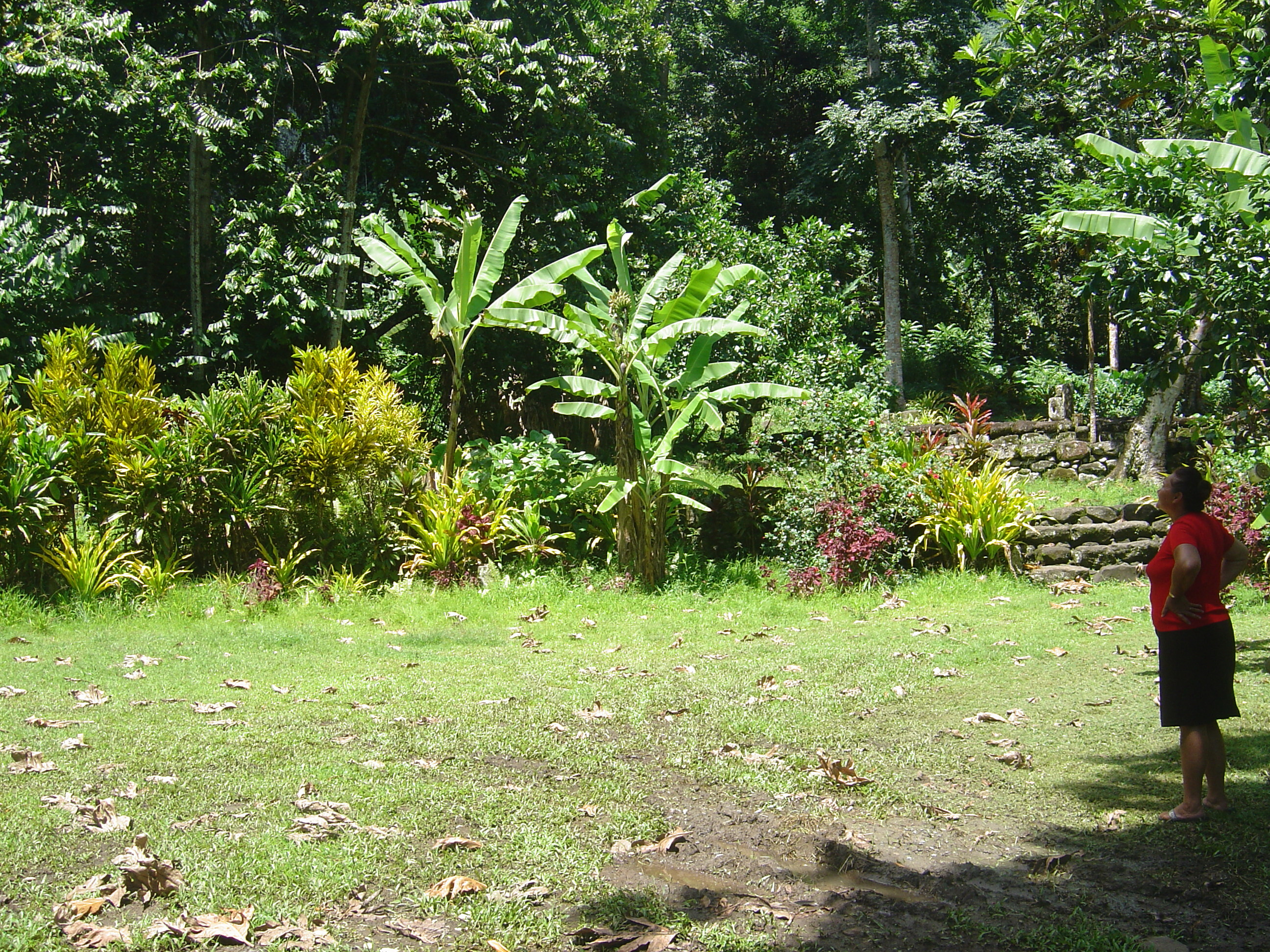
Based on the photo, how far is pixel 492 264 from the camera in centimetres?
1198

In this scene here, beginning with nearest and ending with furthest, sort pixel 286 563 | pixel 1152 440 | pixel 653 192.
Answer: pixel 286 563
pixel 653 192
pixel 1152 440

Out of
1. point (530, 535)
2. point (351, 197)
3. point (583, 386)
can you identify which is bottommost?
point (530, 535)

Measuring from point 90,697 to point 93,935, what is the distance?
3515 millimetres

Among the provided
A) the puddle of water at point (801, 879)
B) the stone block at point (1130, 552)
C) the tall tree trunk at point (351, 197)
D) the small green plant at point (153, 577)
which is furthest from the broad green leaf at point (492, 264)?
the puddle of water at point (801, 879)

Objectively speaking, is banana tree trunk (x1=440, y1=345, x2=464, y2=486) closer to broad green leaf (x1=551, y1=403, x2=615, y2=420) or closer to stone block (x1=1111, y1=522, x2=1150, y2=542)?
broad green leaf (x1=551, y1=403, x2=615, y2=420)

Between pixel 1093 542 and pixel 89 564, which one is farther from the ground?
pixel 89 564

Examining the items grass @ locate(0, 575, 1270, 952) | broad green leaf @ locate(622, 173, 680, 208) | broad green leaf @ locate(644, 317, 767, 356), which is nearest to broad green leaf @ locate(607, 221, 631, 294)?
broad green leaf @ locate(644, 317, 767, 356)

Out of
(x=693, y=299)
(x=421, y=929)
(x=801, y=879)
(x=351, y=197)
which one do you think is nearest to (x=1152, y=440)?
(x=693, y=299)

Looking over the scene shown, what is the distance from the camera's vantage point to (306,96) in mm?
14656

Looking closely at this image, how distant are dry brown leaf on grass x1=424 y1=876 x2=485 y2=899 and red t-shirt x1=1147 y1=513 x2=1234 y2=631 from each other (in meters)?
3.07

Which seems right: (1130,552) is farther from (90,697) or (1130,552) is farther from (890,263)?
(890,263)

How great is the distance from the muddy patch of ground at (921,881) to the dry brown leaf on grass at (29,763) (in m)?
2.80

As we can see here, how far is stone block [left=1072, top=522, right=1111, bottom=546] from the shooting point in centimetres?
1138

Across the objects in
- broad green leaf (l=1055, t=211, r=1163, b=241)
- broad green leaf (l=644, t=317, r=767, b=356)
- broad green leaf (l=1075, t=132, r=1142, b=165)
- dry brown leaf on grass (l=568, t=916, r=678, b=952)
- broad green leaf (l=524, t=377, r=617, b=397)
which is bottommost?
dry brown leaf on grass (l=568, t=916, r=678, b=952)
